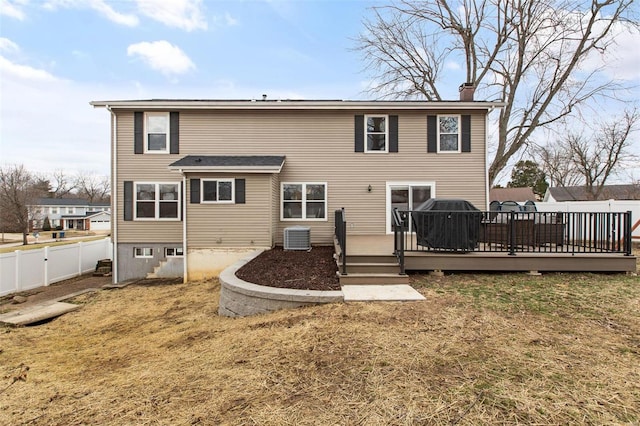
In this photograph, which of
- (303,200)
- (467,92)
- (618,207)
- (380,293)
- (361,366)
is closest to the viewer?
(361,366)

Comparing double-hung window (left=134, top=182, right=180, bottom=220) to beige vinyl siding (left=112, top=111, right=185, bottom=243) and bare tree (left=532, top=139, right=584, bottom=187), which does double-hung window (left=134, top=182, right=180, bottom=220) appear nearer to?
beige vinyl siding (left=112, top=111, right=185, bottom=243)

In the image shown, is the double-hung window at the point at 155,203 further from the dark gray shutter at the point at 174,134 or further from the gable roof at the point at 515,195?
the gable roof at the point at 515,195

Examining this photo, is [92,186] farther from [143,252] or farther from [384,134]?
[384,134]

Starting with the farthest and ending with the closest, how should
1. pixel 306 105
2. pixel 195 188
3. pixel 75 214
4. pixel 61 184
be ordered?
pixel 61 184 → pixel 75 214 → pixel 306 105 → pixel 195 188

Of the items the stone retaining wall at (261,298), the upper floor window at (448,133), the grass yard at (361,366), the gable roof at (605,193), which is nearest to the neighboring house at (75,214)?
the upper floor window at (448,133)

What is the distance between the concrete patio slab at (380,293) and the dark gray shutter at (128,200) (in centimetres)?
898

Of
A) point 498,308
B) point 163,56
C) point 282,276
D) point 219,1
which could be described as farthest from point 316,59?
point 498,308

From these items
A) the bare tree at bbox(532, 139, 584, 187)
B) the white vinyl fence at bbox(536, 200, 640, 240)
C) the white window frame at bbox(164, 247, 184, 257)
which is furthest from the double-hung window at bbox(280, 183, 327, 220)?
the bare tree at bbox(532, 139, 584, 187)

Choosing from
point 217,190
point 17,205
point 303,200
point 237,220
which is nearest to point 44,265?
point 217,190

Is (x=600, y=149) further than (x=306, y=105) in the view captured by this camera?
Yes

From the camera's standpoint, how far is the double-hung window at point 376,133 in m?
11.1

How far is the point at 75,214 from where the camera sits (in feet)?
175

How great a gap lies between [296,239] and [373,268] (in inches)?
153

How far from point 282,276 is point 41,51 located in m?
13.0
